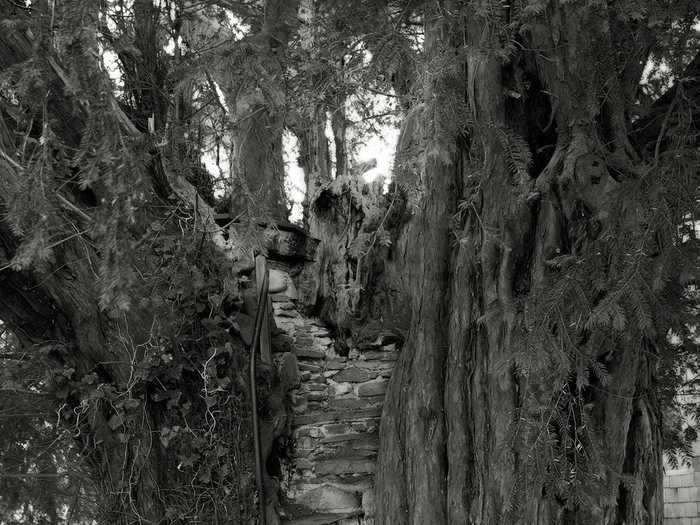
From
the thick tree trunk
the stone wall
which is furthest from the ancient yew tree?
the stone wall

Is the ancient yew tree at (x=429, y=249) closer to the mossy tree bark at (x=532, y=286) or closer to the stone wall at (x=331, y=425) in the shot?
the mossy tree bark at (x=532, y=286)

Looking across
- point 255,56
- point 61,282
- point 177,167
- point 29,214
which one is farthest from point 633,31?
point 61,282

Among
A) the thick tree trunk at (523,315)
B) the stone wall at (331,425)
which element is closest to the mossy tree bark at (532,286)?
the thick tree trunk at (523,315)

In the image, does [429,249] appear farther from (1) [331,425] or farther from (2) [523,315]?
(1) [331,425]

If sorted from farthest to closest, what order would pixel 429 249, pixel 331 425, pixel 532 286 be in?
pixel 331 425 < pixel 429 249 < pixel 532 286

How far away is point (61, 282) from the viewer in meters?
3.40

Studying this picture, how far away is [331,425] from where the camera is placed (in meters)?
4.19

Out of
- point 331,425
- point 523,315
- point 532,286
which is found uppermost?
point 532,286

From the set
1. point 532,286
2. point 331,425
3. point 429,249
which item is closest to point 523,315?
point 532,286

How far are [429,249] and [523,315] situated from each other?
806 millimetres

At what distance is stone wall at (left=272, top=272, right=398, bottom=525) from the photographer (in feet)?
13.1

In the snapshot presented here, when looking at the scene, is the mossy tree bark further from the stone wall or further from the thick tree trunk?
the stone wall

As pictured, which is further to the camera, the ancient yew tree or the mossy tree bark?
the mossy tree bark

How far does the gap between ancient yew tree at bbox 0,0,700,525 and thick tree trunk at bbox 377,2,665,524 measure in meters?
0.01
